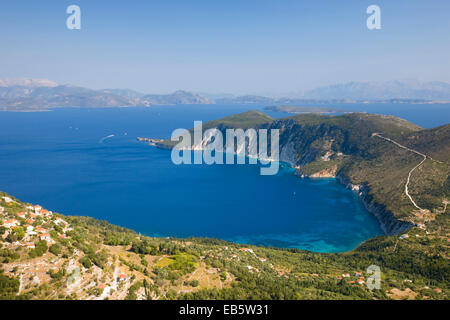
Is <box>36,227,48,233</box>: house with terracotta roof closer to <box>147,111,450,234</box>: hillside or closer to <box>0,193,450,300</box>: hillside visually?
<box>0,193,450,300</box>: hillside

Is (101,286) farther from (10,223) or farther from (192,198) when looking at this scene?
(192,198)

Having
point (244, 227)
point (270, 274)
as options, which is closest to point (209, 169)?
point (244, 227)

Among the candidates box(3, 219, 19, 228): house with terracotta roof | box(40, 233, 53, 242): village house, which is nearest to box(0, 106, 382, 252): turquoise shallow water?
box(40, 233, 53, 242): village house

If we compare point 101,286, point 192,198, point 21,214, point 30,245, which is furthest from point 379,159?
point 30,245

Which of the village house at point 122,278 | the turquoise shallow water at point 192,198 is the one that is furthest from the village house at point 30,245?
the turquoise shallow water at point 192,198

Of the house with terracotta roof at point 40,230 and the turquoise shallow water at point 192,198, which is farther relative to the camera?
the turquoise shallow water at point 192,198

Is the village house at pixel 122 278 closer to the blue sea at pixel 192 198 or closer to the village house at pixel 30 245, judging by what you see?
the village house at pixel 30 245
